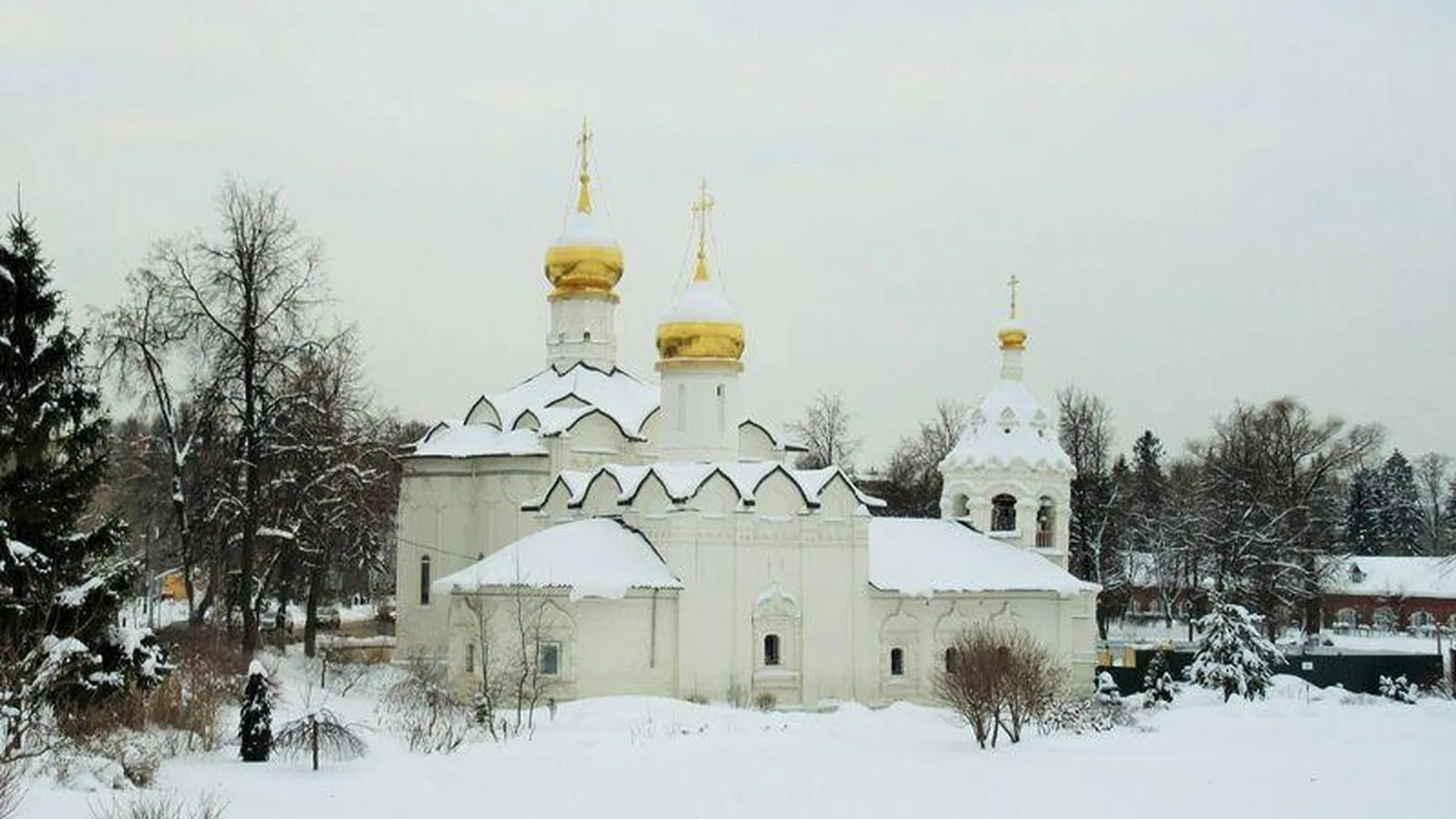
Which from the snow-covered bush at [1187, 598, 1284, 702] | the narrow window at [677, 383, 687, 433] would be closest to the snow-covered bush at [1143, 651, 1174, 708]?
the snow-covered bush at [1187, 598, 1284, 702]

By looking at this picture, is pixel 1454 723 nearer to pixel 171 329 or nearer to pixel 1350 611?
pixel 171 329

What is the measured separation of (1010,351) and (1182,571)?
65.8ft

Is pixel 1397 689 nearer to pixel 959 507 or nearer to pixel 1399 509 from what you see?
pixel 959 507

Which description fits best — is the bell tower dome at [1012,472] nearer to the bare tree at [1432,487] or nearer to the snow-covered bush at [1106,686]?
the snow-covered bush at [1106,686]

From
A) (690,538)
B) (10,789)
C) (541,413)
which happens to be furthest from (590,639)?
(10,789)

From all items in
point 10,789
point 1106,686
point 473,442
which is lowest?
point 1106,686

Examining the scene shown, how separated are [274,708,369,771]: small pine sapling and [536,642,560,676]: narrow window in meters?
9.49

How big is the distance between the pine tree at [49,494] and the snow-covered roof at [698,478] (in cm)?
1224

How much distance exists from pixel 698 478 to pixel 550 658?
402 centimetres

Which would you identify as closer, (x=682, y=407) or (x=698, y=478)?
(x=698, y=478)

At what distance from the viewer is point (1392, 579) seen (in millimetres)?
56750

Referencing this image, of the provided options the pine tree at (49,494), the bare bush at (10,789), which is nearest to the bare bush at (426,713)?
the pine tree at (49,494)

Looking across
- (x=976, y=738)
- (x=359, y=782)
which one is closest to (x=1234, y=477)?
(x=976, y=738)

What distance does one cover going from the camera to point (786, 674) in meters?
28.0
